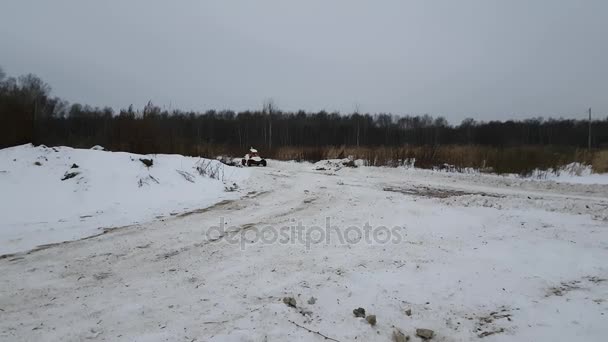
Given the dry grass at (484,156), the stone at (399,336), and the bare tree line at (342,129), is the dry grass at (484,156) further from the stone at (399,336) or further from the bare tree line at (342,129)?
the bare tree line at (342,129)

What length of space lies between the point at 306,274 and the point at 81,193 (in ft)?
22.4

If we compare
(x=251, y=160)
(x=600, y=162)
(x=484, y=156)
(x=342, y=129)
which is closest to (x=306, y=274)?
(x=251, y=160)

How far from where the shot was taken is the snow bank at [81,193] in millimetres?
6637

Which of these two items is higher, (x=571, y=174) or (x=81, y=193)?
(x=81, y=193)

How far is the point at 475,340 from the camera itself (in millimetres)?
3062

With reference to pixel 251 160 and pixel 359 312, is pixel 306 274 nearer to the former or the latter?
pixel 359 312

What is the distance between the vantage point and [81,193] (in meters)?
8.67

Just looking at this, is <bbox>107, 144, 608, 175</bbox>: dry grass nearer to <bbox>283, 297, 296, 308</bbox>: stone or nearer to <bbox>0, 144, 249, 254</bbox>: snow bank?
<bbox>0, 144, 249, 254</bbox>: snow bank

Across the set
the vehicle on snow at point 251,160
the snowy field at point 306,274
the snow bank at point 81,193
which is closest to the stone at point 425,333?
the snowy field at point 306,274

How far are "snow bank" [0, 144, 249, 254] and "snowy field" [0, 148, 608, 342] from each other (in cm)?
7

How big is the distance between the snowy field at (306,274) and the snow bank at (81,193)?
7 centimetres

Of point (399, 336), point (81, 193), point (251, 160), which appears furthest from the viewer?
point (251, 160)

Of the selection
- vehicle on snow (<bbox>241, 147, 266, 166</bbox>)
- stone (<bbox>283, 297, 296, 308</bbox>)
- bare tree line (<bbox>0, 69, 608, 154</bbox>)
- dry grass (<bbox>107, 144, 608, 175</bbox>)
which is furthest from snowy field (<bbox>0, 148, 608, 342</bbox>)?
bare tree line (<bbox>0, 69, 608, 154</bbox>)

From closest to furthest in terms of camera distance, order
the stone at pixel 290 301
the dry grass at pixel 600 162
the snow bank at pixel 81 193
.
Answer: the stone at pixel 290 301
the snow bank at pixel 81 193
the dry grass at pixel 600 162
